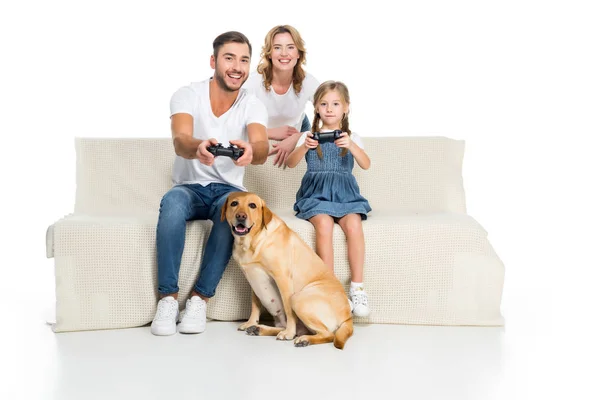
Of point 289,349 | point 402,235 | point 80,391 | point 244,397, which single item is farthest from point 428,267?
point 80,391

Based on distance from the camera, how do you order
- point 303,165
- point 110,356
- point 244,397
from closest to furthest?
1. point 244,397
2. point 110,356
3. point 303,165

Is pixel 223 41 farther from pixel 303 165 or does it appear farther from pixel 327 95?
pixel 303 165

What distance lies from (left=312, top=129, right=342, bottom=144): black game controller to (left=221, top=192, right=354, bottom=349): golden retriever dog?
0.46m

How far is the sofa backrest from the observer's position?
13.4 ft

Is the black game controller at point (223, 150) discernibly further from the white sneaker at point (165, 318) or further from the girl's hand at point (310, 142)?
the white sneaker at point (165, 318)

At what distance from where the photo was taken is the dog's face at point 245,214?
3.15 meters

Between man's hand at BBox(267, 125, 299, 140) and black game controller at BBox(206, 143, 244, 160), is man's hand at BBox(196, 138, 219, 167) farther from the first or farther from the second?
man's hand at BBox(267, 125, 299, 140)

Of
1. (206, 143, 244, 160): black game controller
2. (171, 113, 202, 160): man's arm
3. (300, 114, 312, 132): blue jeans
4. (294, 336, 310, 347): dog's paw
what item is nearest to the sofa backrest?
(300, 114, 312, 132): blue jeans

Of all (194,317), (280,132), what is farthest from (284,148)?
(194,317)

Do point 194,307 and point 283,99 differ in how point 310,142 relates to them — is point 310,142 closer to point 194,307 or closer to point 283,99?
point 283,99

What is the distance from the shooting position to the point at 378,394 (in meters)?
2.61

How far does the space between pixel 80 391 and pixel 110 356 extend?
37 centimetres

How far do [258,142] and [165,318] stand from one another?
85 centimetres

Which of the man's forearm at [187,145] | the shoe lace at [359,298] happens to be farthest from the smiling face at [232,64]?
→ the shoe lace at [359,298]
